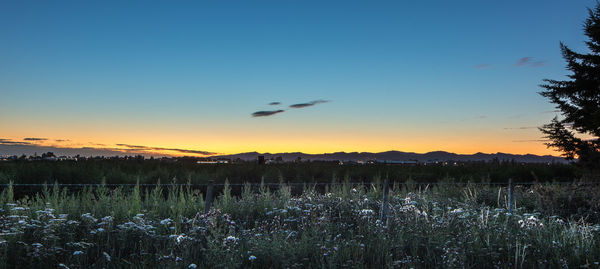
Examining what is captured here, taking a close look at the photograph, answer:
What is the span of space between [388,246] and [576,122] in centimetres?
2459

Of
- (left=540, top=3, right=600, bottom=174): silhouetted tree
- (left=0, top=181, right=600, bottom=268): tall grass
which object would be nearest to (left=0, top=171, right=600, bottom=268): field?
(left=0, top=181, right=600, bottom=268): tall grass

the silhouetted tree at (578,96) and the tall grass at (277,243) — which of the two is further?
the silhouetted tree at (578,96)

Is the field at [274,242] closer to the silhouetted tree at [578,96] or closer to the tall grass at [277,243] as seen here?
the tall grass at [277,243]

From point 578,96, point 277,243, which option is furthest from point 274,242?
point 578,96

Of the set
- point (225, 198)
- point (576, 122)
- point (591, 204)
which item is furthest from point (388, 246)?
point (576, 122)

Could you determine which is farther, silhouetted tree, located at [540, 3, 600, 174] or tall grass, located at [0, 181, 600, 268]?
silhouetted tree, located at [540, 3, 600, 174]

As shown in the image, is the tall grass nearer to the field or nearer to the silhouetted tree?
the field

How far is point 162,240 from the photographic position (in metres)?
7.88

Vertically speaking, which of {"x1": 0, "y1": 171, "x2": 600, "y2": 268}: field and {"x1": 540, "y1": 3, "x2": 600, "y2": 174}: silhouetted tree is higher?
{"x1": 540, "y1": 3, "x2": 600, "y2": 174}: silhouetted tree

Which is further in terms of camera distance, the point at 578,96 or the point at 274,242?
the point at 578,96

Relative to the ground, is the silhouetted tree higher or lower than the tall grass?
higher

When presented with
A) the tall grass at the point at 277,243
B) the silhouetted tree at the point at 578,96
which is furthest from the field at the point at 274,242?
→ the silhouetted tree at the point at 578,96

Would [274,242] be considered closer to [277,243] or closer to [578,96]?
[277,243]

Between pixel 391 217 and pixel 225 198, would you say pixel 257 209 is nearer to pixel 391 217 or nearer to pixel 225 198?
pixel 225 198
